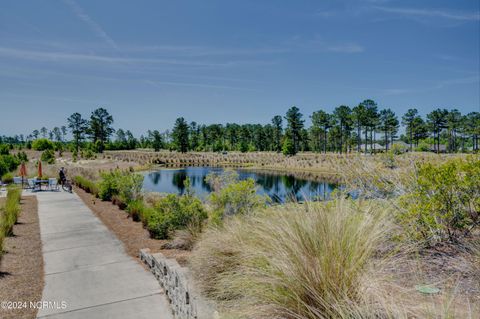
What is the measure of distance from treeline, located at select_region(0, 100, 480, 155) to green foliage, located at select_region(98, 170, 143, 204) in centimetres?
4735

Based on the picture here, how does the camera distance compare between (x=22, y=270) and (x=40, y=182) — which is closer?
(x=22, y=270)

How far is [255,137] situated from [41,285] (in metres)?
81.8

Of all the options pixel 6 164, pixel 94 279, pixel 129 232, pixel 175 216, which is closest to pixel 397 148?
pixel 175 216

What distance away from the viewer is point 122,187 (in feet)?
Result: 39.7

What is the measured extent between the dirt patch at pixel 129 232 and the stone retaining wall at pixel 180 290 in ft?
1.20

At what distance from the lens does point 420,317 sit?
195 cm

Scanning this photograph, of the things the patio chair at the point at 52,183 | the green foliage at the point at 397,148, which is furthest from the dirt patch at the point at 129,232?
the patio chair at the point at 52,183

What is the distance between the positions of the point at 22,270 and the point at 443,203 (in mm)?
6644

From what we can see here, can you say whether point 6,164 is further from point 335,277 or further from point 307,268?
point 335,277

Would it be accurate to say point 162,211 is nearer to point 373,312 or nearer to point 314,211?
point 314,211

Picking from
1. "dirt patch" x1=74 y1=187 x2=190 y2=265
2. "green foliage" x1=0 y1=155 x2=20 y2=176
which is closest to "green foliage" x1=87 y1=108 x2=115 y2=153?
"green foliage" x1=0 y1=155 x2=20 y2=176

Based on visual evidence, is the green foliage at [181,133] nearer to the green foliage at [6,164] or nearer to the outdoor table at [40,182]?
the green foliage at [6,164]

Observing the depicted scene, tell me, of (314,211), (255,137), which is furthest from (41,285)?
(255,137)

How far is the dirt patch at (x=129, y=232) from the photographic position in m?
6.26
